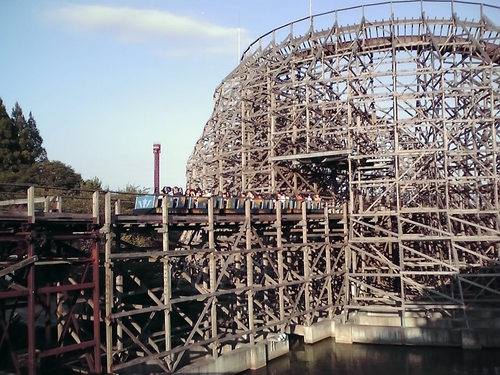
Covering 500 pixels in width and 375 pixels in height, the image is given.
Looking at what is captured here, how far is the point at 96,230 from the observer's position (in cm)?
1336

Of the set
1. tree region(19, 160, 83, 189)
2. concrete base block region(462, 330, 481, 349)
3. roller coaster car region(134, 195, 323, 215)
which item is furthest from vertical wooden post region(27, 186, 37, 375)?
tree region(19, 160, 83, 189)

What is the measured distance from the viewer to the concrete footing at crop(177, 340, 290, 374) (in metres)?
15.6

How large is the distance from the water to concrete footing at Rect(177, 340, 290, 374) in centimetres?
25

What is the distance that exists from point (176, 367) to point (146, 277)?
4.78m

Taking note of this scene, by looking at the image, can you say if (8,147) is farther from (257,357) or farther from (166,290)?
(166,290)

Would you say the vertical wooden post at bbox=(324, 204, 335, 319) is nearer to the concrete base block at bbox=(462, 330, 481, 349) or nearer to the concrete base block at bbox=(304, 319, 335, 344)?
the concrete base block at bbox=(304, 319, 335, 344)

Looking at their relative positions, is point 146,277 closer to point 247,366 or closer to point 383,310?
point 247,366

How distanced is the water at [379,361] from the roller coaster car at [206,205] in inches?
207

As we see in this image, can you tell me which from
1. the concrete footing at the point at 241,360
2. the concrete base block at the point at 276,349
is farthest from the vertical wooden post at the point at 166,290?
the concrete base block at the point at 276,349

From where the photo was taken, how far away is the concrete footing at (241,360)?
51.3 ft

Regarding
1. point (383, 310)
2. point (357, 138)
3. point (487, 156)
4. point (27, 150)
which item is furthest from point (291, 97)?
point (27, 150)

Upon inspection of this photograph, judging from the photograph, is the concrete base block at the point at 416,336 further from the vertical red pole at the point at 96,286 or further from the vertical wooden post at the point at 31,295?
the vertical wooden post at the point at 31,295

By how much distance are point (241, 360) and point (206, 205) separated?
5118mm

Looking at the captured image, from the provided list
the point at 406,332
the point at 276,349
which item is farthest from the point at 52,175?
the point at 406,332
